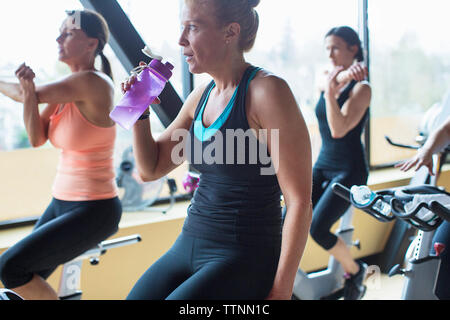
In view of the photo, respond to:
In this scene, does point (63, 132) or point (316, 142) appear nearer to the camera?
point (63, 132)

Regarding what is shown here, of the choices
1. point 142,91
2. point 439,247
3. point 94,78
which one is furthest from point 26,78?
point 439,247

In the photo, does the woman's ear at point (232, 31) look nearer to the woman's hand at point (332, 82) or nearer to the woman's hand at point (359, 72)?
the woman's hand at point (359, 72)

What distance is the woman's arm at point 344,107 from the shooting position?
2.41m

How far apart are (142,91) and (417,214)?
1.05 meters

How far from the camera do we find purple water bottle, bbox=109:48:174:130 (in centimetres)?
121

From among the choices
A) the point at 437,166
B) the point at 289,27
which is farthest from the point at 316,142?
the point at 437,166

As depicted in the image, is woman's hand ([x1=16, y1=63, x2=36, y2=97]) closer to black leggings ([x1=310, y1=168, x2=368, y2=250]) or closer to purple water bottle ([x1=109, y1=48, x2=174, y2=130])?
purple water bottle ([x1=109, y1=48, x2=174, y2=130])

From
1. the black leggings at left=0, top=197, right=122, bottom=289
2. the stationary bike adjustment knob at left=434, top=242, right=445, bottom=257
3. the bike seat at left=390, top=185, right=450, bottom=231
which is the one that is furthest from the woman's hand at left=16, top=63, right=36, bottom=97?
the stationary bike adjustment knob at left=434, top=242, right=445, bottom=257

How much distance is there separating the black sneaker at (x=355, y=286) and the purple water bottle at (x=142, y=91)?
197 centimetres

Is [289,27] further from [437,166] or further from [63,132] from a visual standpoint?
[63,132]

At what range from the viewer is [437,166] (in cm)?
250

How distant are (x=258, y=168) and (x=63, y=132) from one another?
1.03 m

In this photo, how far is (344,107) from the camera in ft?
8.06

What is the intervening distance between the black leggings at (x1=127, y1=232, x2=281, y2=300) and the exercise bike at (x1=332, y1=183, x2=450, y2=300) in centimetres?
59
